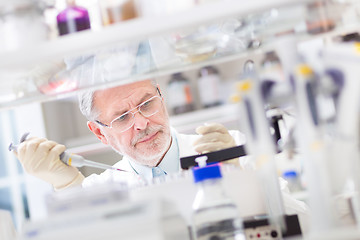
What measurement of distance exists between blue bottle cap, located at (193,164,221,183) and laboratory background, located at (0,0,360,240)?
79mm

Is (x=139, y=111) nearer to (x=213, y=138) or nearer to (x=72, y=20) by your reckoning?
(x=213, y=138)

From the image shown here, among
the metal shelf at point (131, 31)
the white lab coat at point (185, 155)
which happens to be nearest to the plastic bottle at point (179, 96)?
the white lab coat at point (185, 155)

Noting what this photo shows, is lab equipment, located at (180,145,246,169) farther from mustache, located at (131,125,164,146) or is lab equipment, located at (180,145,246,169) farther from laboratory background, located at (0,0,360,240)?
mustache, located at (131,125,164,146)

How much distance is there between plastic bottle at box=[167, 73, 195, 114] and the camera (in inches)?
127

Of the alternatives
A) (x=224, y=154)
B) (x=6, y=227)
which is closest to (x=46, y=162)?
(x=6, y=227)

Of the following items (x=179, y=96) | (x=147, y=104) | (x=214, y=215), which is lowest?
(x=214, y=215)

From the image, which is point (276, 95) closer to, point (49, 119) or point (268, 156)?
point (268, 156)

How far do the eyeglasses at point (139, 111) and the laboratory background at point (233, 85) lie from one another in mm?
582

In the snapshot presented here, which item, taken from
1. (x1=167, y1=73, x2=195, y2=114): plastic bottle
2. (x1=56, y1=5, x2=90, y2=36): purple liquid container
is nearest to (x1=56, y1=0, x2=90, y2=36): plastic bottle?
(x1=56, y1=5, x2=90, y2=36): purple liquid container

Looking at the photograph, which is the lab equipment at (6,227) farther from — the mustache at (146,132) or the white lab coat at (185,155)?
the mustache at (146,132)

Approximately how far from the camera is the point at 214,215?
42.4 inches

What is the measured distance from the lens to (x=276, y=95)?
35.7 inches

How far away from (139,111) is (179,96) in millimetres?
1409

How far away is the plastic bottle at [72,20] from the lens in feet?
3.41
